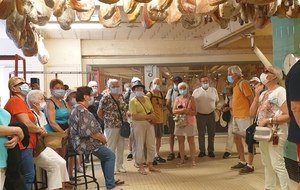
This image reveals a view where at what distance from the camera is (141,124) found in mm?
5551

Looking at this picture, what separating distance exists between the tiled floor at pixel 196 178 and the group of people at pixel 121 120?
0.19m

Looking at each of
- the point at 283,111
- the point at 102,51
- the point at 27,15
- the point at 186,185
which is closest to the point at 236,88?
the point at 186,185

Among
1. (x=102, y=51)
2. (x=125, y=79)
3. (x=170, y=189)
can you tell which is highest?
(x=102, y=51)

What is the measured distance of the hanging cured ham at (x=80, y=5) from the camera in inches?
123

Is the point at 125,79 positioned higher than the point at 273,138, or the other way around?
the point at 125,79

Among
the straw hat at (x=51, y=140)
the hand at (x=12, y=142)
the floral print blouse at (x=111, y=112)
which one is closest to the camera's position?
the hand at (x=12, y=142)

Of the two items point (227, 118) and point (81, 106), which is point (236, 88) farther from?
point (81, 106)

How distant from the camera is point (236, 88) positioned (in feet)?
18.7

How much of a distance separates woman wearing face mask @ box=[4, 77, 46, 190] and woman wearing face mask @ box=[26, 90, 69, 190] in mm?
259

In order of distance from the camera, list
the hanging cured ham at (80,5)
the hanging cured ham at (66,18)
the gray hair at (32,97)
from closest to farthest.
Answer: the hanging cured ham at (80,5), the hanging cured ham at (66,18), the gray hair at (32,97)

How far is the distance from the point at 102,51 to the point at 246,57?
12.9ft

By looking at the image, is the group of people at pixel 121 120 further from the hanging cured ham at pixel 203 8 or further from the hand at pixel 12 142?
the hanging cured ham at pixel 203 8

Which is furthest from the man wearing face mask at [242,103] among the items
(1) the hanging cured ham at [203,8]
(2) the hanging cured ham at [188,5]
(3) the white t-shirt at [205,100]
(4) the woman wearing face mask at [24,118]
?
Result: (4) the woman wearing face mask at [24,118]

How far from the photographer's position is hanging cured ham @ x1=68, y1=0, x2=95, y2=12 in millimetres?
3115
